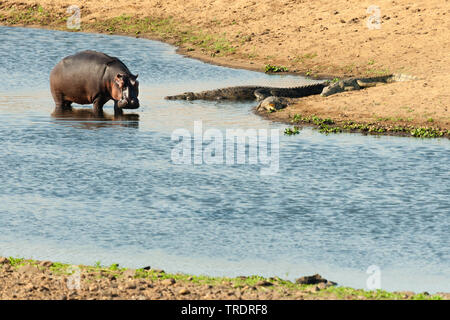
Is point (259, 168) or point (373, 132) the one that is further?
point (373, 132)

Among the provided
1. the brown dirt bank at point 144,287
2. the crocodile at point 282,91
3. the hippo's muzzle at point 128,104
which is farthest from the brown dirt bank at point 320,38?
the brown dirt bank at point 144,287

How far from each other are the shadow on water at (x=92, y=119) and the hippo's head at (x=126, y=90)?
0.30 meters

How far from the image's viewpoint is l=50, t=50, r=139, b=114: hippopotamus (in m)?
23.0

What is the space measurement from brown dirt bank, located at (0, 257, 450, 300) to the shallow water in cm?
75

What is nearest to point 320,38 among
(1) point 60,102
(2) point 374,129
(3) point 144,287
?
(1) point 60,102

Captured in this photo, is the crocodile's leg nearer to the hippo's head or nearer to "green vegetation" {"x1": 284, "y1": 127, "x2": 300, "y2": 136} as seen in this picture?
the hippo's head

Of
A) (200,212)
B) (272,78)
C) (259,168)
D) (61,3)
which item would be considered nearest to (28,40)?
(61,3)

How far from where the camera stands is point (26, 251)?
1117 centimetres

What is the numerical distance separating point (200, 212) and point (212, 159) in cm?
411

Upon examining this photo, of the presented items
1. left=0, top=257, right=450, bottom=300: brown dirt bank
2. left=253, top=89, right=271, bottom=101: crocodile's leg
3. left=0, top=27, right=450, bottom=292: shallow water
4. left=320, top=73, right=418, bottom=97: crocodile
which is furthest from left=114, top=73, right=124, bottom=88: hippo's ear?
left=0, top=257, right=450, bottom=300: brown dirt bank

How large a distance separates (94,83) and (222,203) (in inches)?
423
